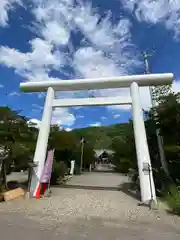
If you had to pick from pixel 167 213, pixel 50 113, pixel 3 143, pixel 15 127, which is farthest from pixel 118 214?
pixel 15 127

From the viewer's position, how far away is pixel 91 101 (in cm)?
1027

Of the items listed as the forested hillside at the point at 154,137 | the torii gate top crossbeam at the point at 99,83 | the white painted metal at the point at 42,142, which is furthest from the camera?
the torii gate top crossbeam at the point at 99,83

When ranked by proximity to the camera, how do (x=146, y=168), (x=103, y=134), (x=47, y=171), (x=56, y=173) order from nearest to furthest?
1. (x=146, y=168)
2. (x=47, y=171)
3. (x=56, y=173)
4. (x=103, y=134)

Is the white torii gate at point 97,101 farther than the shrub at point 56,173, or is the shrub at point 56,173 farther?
the shrub at point 56,173

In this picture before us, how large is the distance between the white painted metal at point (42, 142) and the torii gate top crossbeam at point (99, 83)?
18.9 inches

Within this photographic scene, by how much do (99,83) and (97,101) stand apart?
839mm

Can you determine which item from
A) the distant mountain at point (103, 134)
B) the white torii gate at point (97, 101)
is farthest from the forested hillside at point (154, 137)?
the distant mountain at point (103, 134)

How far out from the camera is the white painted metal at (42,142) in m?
9.36

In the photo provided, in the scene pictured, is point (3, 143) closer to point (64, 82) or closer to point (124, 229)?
point (64, 82)

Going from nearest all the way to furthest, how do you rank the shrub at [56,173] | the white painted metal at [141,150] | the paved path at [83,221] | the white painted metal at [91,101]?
the paved path at [83,221], the white painted metal at [141,150], the white painted metal at [91,101], the shrub at [56,173]

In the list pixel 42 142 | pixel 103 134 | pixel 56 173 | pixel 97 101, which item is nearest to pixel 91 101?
pixel 97 101

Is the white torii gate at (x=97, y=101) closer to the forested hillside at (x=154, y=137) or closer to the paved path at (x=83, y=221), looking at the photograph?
the forested hillside at (x=154, y=137)

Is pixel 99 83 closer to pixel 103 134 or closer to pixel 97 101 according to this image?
pixel 97 101

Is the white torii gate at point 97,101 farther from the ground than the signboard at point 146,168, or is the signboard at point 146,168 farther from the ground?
the white torii gate at point 97,101
